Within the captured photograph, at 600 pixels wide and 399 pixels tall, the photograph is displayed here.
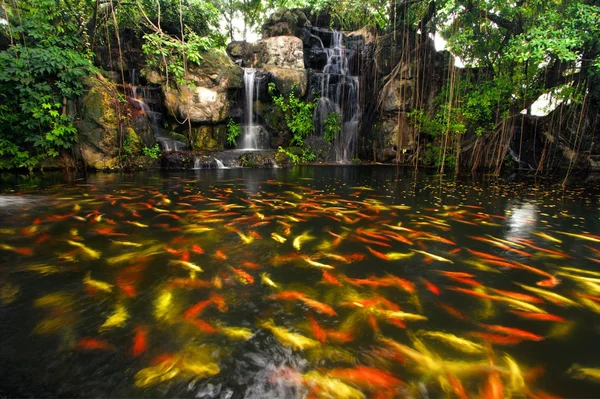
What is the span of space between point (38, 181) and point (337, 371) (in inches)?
283

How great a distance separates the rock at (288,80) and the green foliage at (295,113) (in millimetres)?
179

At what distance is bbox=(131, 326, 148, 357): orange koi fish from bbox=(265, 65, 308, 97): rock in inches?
495

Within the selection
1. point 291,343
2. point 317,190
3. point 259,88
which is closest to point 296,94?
point 259,88

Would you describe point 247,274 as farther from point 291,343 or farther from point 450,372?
point 450,372

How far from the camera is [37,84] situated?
278 inches

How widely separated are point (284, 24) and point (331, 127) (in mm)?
5884

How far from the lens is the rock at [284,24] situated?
14.8m

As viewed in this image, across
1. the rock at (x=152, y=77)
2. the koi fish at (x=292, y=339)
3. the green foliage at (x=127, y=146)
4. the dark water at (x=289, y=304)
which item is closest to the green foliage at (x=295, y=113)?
the rock at (x=152, y=77)

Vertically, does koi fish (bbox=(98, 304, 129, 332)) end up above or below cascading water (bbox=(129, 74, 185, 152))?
below

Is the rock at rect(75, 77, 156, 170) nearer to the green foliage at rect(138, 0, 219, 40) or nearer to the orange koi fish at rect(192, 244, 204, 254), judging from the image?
the green foliage at rect(138, 0, 219, 40)

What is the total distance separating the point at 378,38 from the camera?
1370cm

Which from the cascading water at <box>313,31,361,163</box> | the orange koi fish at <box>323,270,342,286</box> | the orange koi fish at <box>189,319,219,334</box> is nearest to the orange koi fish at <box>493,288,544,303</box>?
the orange koi fish at <box>323,270,342,286</box>

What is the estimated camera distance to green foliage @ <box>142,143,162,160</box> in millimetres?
9430

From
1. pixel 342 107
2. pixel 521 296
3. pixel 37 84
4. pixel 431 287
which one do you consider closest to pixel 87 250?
pixel 431 287
